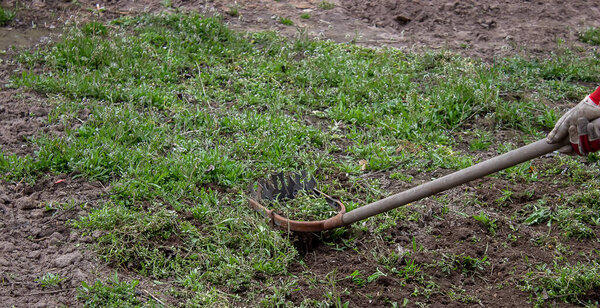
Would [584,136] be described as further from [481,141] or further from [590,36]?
[590,36]

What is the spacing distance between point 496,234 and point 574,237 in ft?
1.56

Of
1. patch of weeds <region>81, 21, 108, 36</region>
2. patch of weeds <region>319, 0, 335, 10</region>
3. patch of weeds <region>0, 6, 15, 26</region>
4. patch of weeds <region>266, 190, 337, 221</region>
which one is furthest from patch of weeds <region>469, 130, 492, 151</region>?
patch of weeds <region>0, 6, 15, 26</region>

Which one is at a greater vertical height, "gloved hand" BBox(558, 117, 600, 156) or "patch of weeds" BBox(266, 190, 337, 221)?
"gloved hand" BBox(558, 117, 600, 156)

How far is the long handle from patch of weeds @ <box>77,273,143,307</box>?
130 centimetres

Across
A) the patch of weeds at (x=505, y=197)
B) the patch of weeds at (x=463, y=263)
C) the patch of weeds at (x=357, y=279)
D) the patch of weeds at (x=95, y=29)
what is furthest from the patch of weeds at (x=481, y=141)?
the patch of weeds at (x=95, y=29)

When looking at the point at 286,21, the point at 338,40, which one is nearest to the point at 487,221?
the point at 338,40

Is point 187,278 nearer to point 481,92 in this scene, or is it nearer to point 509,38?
point 481,92

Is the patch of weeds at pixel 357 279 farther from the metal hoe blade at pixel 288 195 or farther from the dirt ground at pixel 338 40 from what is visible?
the metal hoe blade at pixel 288 195

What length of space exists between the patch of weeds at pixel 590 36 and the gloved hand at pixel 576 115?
13.6ft

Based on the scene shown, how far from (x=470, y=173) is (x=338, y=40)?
3858 mm

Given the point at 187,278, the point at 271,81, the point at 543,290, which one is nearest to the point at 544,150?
the point at 543,290

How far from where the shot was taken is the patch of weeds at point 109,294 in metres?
3.17

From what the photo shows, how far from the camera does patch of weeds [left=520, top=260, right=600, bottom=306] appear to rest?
336cm

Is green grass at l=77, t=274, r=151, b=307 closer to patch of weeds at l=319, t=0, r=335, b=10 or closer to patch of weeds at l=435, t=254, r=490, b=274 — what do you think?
patch of weeds at l=435, t=254, r=490, b=274
